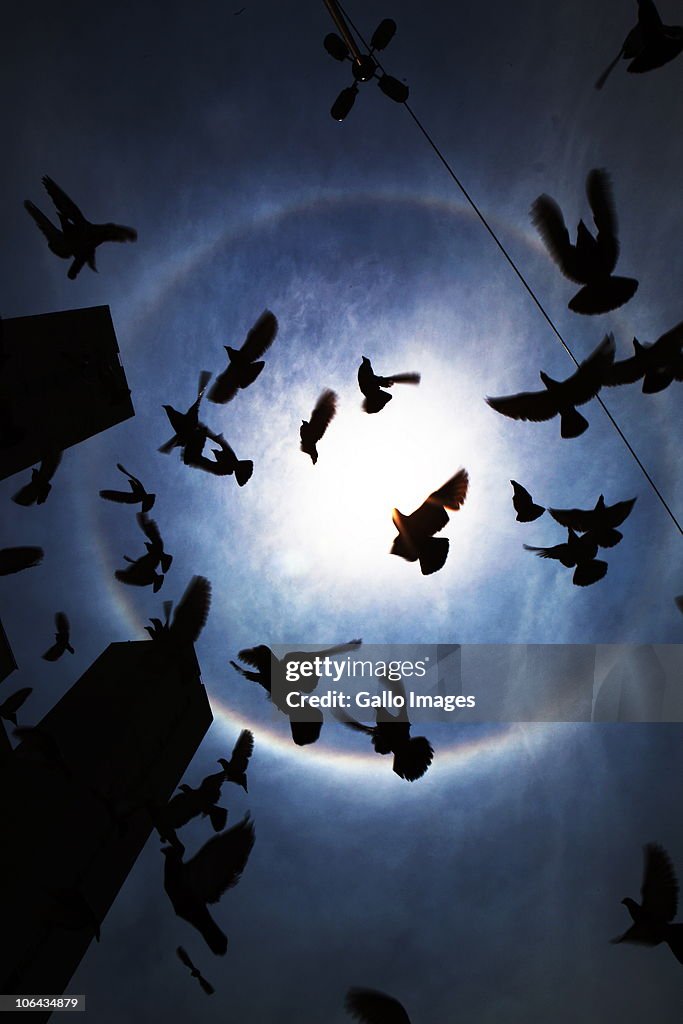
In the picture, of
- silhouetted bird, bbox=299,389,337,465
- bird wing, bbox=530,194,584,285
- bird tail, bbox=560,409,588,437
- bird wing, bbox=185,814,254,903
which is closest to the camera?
bird wing, bbox=530,194,584,285

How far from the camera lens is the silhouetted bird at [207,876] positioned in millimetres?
5742

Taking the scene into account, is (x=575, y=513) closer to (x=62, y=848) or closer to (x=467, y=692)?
(x=467, y=692)

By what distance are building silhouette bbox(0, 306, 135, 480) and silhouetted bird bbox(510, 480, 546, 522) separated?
5764mm

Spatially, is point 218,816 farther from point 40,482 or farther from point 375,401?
point 375,401

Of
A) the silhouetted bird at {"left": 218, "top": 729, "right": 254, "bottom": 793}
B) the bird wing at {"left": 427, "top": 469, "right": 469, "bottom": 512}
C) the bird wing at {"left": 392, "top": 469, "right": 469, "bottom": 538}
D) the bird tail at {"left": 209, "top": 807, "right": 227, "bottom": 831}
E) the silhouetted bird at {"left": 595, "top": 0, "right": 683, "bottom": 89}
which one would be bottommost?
the bird tail at {"left": 209, "top": 807, "right": 227, "bottom": 831}

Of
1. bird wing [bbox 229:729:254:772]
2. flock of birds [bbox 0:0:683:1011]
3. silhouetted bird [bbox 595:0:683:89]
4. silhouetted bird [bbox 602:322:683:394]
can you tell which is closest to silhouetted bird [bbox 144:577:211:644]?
flock of birds [bbox 0:0:683:1011]

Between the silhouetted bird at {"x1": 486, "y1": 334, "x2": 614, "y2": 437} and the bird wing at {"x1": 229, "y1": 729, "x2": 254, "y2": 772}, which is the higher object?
the silhouetted bird at {"x1": 486, "y1": 334, "x2": 614, "y2": 437}

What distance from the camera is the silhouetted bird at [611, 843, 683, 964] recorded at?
6.58 metres

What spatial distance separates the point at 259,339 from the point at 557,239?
4.26 meters

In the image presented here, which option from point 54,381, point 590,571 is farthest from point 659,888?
point 54,381

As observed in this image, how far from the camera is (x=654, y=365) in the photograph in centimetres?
644

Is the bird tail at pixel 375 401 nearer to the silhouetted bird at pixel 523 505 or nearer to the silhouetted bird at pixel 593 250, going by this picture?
the silhouetted bird at pixel 523 505

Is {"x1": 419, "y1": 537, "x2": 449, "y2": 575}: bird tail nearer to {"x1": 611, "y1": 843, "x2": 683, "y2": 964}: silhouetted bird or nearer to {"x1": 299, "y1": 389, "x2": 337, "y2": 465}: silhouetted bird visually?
{"x1": 299, "y1": 389, "x2": 337, "y2": 465}: silhouetted bird

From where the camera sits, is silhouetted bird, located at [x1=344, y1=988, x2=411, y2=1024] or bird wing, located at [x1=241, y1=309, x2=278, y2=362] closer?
silhouetted bird, located at [x1=344, y1=988, x2=411, y2=1024]
